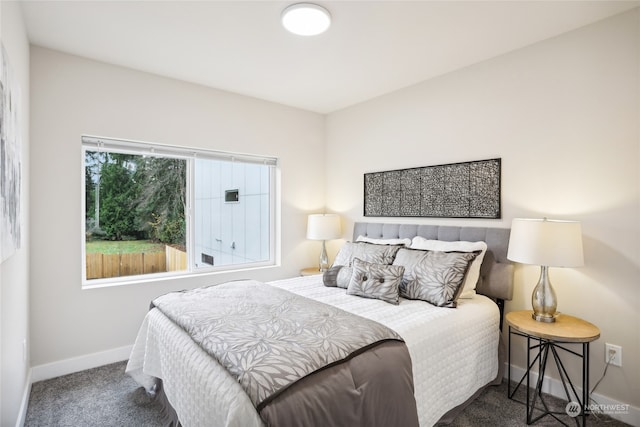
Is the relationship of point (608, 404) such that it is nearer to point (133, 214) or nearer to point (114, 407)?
point (114, 407)

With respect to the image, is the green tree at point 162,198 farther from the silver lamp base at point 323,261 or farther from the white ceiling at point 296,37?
the silver lamp base at point 323,261

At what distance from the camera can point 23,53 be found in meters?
2.25

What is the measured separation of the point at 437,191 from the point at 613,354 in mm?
1675

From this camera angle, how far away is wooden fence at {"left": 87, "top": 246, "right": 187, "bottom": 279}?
3027mm

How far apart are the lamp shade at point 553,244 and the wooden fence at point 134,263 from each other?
3019 millimetres

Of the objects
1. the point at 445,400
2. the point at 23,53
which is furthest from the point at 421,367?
the point at 23,53

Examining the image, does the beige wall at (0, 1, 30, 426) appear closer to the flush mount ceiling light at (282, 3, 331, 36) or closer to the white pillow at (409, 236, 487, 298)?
the flush mount ceiling light at (282, 3, 331, 36)

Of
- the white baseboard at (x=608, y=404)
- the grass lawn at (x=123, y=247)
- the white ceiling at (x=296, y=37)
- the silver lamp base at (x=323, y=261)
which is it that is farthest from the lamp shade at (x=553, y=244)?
the grass lawn at (x=123, y=247)

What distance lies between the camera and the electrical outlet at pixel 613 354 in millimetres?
2189

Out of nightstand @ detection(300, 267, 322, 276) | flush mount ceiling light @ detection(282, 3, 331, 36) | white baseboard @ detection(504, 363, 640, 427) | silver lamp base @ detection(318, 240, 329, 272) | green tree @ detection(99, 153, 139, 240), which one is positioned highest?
flush mount ceiling light @ detection(282, 3, 331, 36)

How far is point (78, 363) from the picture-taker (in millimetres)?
2758

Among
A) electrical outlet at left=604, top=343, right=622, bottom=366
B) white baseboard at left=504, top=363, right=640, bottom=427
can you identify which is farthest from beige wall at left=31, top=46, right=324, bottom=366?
electrical outlet at left=604, top=343, right=622, bottom=366

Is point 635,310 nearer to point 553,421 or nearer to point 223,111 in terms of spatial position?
point 553,421

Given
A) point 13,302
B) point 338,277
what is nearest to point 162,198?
point 13,302
